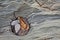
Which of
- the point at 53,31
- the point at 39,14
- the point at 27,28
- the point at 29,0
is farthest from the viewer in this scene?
the point at 29,0

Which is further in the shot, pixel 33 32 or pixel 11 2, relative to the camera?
pixel 11 2

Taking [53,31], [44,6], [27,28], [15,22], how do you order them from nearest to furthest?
[53,31] → [27,28] → [15,22] → [44,6]

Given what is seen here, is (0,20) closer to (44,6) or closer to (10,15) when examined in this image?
(10,15)

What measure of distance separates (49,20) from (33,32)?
0.45 metres

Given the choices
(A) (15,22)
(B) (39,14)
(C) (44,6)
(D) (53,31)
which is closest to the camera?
(D) (53,31)

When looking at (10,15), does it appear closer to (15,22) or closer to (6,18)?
(6,18)

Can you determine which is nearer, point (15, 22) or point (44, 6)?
point (15, 22)

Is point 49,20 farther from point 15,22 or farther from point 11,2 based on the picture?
point 11,2

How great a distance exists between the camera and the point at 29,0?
163 inches

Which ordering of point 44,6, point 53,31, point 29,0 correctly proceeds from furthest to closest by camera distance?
point 29,0 → point 44,6 → point 53,31

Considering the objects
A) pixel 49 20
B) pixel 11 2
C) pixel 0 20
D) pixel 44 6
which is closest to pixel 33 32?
pixel 49 20

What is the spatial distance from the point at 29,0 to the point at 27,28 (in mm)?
1208

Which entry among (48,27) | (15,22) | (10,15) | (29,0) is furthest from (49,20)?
(29,0)

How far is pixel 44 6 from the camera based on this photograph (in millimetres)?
3846
